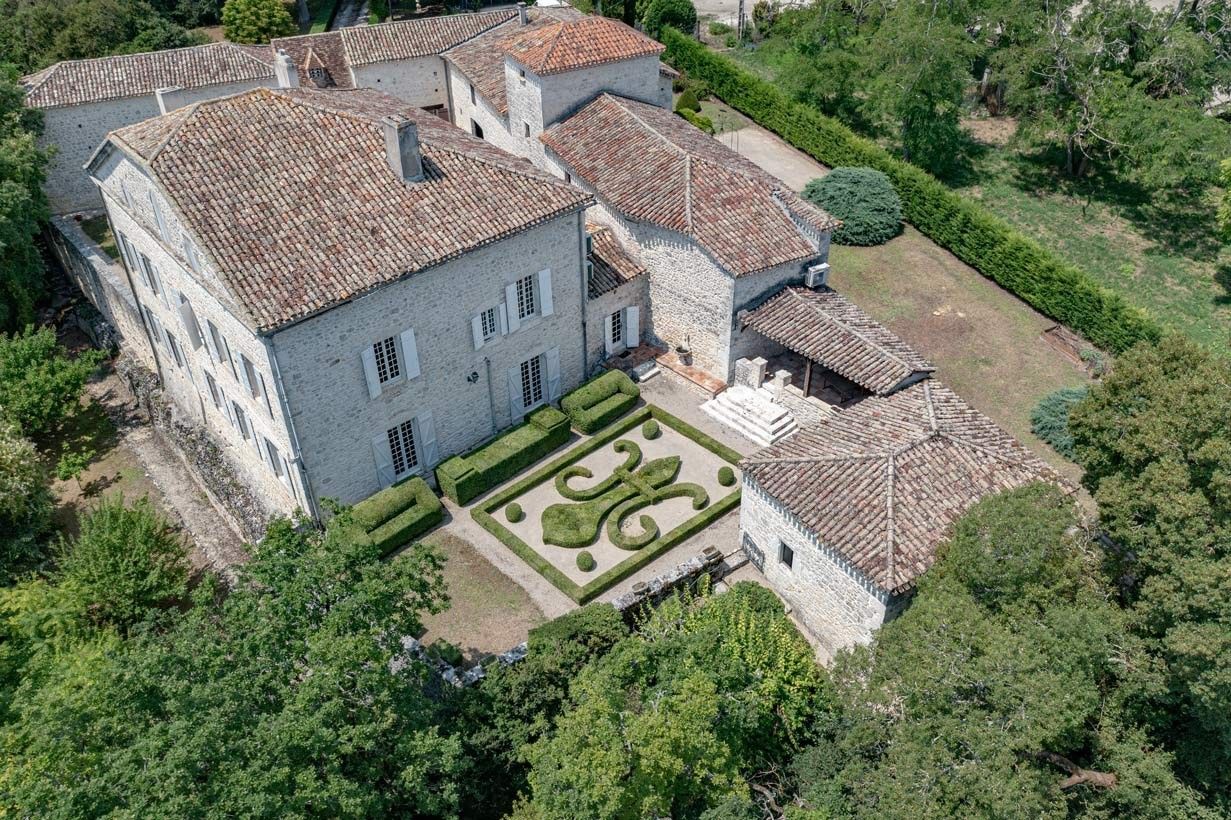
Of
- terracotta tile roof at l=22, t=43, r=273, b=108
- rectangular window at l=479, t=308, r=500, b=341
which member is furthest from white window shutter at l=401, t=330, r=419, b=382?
terracotta tile roof at l=22, t=43, r=273, b=108

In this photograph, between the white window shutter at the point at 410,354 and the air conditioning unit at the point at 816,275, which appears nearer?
the white window shutter at the point at 410,354

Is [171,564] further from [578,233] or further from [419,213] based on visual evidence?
[578,233]

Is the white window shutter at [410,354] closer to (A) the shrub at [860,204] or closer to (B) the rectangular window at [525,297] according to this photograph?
(B) the rectangular window at [525,297]

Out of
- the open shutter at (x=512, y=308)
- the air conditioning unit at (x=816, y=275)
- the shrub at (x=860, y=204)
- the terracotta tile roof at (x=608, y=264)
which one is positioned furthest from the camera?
the shrub at (x=860, y=204)

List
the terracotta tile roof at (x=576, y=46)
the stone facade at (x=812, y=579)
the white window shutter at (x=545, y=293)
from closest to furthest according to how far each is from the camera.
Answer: the stone facade at (x=812, y=579), the white window shutter at (x=545, y=293), the terracotta tile roof at (x=576, y=46)

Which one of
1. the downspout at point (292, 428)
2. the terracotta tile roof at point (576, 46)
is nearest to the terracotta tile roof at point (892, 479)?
the downspout at point (292, 428)

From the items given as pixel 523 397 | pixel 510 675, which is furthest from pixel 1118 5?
pixel 510 675

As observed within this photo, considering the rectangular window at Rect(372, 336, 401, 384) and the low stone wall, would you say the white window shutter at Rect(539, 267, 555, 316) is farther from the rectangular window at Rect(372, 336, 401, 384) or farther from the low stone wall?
the low stone wall
